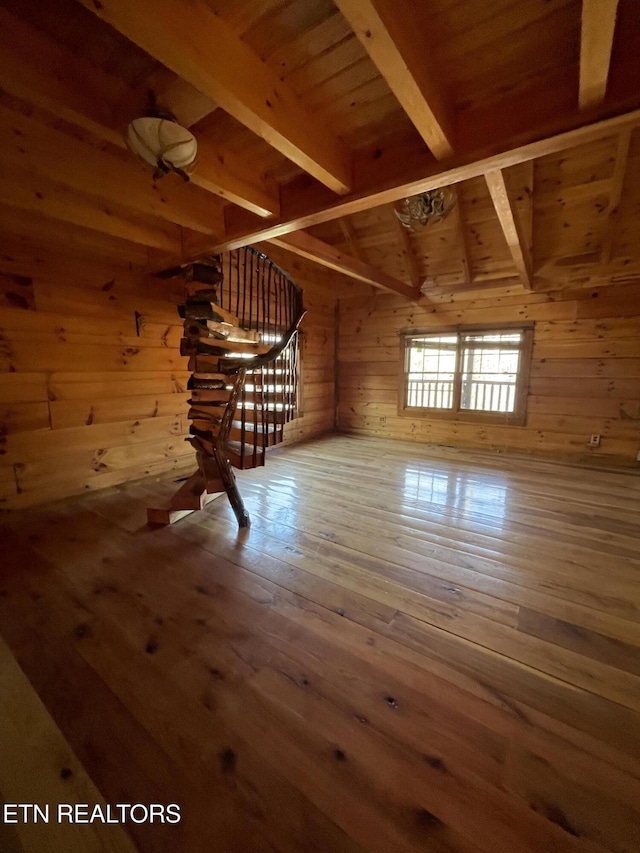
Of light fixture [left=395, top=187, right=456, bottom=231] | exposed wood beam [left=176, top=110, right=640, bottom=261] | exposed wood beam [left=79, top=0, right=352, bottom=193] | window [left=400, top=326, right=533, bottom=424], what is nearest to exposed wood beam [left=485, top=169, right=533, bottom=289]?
exposed wood beam [left=176, top=110, right=640, bottom=261]

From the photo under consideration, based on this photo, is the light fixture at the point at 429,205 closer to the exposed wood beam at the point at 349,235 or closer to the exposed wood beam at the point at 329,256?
the exposed wood beam at the point at 329,256

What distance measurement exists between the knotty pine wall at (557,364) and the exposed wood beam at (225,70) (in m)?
3.49

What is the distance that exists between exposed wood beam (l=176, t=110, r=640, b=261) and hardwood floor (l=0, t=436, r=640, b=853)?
7.06 feet

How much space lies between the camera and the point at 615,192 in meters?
3.04

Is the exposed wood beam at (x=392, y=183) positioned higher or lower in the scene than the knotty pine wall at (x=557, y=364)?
higher

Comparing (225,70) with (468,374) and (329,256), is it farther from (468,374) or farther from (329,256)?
(468,374)

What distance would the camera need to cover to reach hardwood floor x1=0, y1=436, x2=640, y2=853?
89 centimetres

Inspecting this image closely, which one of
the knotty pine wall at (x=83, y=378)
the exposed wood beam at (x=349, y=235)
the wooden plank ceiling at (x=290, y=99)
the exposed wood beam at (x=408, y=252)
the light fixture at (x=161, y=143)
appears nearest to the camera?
the wooden plank ceiling at (x=290, y=99)

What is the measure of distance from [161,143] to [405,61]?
3.41 ft

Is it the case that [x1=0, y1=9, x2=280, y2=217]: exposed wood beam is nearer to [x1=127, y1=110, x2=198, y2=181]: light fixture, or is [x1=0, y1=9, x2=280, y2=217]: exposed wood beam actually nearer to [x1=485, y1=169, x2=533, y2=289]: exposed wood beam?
[x1=127, y1=110, x2=198, y2=181]: light fixture

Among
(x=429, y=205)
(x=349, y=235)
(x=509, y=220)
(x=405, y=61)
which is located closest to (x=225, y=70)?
(x=405, y=61)

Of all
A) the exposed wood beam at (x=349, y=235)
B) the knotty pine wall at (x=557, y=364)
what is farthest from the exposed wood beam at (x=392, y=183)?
the knotty pine wall at (x=557, y=364)

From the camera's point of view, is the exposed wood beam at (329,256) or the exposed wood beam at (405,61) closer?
the exposed wood beam at (405,61)

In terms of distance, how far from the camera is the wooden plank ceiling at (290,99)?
125cm
